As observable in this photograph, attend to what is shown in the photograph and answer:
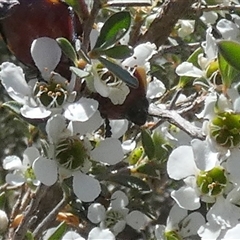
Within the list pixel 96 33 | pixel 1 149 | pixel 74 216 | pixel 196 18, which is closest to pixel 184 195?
pixel 96 33

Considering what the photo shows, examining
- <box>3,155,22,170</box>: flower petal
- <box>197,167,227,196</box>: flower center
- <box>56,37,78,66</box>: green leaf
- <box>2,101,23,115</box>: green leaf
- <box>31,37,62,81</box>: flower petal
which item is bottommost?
<box>3,155,22,170</box>: flower petal

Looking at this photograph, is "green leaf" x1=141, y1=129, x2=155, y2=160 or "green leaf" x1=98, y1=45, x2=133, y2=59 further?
"green leaf" x1=141, y1=129, x2=155, y2=160

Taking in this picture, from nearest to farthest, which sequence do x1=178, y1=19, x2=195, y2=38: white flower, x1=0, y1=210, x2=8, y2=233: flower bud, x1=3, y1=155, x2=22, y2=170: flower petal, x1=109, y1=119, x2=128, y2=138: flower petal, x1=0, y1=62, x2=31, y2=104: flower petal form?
x1=0, y1=62, x2=31, y2=104: flower petal
x1=109, y1=119, x2=128, y2=138: flower petal
x1=0, y1=210, x2=8, y2=233: flower bud
x1=3, y1=155, x2=22, y2=170: flower petal
x1=178, y1=19, x2=195, y2=38: white flower

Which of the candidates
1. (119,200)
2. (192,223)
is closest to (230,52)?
(192,223)

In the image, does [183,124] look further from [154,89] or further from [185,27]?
[185,27]

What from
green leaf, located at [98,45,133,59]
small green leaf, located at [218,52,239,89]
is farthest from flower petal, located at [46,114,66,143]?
small green leaf, located at [218,52,239,89]

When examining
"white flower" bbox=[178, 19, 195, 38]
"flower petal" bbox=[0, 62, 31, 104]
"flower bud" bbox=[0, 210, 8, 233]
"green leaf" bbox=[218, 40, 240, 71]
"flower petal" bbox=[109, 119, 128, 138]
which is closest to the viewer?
"green leaf" bbox=[218, 40, 240, 71]

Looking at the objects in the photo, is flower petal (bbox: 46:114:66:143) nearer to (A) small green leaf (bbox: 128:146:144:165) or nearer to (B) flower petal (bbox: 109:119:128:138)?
(B) flower petal (bbox: 109:119:128:138)
